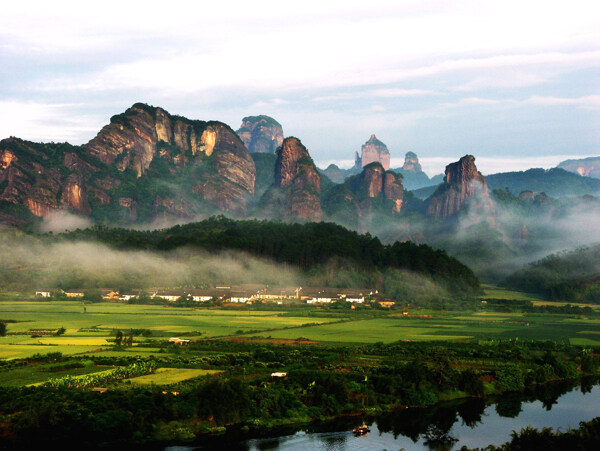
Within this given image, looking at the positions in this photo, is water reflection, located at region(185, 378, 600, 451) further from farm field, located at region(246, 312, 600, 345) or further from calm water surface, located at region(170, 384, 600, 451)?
farm field, located at region(246, 312, 600, 345)

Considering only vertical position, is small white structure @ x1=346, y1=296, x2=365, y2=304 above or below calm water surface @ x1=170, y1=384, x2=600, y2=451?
above

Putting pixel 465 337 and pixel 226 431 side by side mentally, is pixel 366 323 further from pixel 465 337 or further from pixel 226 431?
pixel 226 431

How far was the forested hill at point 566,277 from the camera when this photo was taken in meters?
140

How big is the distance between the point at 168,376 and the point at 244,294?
71659mm

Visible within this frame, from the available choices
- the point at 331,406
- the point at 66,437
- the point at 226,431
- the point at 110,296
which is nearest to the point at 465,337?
the point at 331,406

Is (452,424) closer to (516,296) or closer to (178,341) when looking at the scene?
(178,341)

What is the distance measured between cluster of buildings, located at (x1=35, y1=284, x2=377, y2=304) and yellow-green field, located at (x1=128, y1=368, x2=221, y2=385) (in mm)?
63336

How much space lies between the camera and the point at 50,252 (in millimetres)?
156875

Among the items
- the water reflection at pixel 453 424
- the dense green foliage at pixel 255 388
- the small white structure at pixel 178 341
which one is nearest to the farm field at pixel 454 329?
the dense green foliage at pixel 255 388

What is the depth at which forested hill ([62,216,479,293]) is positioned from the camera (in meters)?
154

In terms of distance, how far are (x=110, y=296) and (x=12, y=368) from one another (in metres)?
70.5

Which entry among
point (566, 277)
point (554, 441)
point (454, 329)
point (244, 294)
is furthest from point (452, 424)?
point (566, 277)

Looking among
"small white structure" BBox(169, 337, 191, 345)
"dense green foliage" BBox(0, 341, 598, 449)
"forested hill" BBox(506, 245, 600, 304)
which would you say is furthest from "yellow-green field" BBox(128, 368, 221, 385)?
"forested hill" BBox(506, 245, 600, 304)

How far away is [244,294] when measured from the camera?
128500mm
